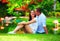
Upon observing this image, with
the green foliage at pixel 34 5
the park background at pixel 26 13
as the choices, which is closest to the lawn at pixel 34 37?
the park background at pixel 26 13

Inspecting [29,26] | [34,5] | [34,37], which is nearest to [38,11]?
[34,5]

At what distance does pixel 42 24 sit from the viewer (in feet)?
7.94

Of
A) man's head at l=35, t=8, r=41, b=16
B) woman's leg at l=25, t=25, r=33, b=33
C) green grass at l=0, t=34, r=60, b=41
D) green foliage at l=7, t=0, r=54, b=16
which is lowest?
green grass at l=0, t=34, r=60, b=41

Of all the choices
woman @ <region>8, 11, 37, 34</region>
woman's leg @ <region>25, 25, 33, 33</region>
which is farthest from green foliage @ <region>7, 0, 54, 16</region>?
woman's leg @ <region>25, 25, 33, 33</region>

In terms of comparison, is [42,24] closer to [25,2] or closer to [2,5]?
[25,2]

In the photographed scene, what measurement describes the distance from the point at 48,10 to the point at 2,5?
24.5 inches

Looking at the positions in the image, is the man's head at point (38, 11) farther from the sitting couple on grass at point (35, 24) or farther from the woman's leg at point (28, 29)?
the woman's leg at point (28, 29)

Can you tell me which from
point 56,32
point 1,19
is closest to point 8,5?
point 1,19

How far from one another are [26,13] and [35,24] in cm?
19

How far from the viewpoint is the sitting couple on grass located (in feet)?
7.93

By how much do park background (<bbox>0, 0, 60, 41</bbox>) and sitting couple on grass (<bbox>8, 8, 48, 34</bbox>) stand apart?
0.14 feet

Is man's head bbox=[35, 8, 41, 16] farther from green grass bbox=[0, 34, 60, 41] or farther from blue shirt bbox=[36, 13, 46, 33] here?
green grass bbox=[0, 34, 60, 41]

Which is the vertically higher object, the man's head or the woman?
the man's head

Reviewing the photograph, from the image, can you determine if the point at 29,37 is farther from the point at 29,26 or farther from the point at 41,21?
the point at 41,21
